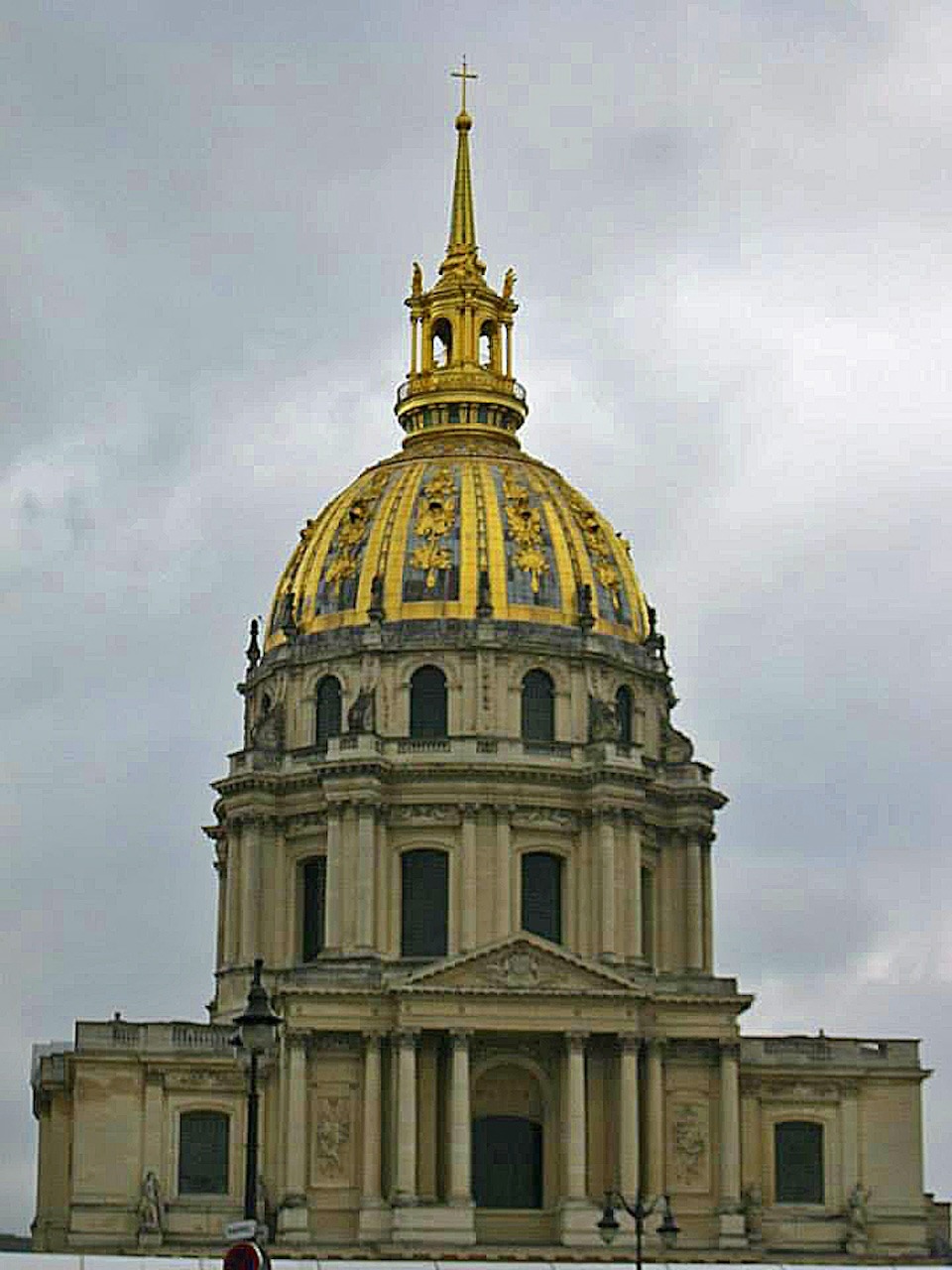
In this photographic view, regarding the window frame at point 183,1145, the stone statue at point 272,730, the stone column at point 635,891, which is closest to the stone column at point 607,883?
the stone column at point 635,891

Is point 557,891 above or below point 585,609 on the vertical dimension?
below

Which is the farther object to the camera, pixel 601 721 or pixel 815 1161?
pixel 601 721

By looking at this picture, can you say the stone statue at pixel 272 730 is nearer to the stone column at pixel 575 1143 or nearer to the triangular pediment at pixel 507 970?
the triangular pediment at pixel 507 970

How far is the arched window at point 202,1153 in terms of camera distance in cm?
10038

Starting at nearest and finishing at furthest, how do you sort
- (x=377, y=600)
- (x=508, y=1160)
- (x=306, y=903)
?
1. (x=508, y=1160)
2. (x=306, y=903)
3. (x=377, y=600)

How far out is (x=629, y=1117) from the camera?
99500 mm

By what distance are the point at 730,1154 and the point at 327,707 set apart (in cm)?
2327

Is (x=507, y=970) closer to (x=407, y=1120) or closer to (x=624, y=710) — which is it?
(x=407, y=1120)

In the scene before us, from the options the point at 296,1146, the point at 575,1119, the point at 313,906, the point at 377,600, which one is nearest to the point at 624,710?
the point at 377,600

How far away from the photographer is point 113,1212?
99.2m

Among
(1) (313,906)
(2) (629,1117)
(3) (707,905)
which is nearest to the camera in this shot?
(2) (629,1117)

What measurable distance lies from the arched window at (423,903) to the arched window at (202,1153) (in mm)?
9661

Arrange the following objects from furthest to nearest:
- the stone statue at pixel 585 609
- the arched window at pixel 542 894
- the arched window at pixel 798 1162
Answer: the stone statue at pixel 585 609
the arched window at pixel 542 894
the arched window at pixel 798 1162

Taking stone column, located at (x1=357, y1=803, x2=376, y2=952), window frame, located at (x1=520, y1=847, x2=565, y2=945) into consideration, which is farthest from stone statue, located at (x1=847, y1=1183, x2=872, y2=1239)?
stone column, located at (x1=357, y1=803, x2=376, y2=952)
